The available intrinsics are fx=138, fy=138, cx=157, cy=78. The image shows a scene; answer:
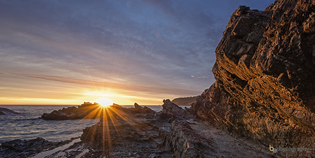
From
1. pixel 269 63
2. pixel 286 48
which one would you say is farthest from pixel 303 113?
pixel 286 48

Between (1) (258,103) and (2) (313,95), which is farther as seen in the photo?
(1) (258,103)

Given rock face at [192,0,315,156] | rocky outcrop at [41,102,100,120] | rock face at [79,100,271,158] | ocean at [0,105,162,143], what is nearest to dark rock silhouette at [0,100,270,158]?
rock face at [79,100,271,158]

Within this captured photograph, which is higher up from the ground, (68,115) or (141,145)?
(141,145)

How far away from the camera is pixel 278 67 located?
9805 mm

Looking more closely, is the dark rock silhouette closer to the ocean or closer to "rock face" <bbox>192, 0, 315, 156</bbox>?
"rock face" <bbox>192, 0, 315, 156</bbox>

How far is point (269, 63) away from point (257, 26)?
5.07 m

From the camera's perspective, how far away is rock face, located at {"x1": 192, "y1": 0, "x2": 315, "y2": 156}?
877cm

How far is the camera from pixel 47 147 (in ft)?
62.9

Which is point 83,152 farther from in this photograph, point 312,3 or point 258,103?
point 312,3

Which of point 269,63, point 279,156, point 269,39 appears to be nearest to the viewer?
→ point 269,63

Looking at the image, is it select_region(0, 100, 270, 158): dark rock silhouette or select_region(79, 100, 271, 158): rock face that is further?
select_region(0, 100, 270, 158): dark rock silhouette

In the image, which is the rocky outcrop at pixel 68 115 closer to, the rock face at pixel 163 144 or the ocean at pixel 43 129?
the ocean at pixel 43 129

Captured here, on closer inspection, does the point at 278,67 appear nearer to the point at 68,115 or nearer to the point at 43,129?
the point at 43,129

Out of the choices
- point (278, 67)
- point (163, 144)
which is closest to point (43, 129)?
point (163, 144)
